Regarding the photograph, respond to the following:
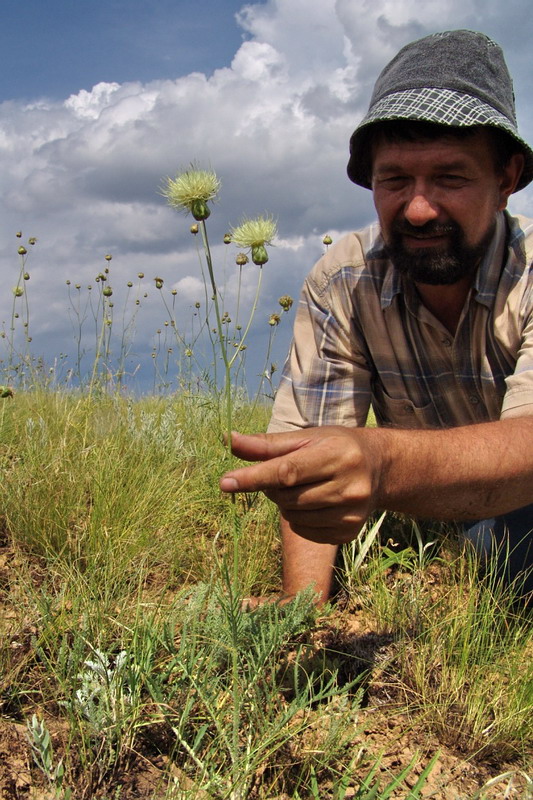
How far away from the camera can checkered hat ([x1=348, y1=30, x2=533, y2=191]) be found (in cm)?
195

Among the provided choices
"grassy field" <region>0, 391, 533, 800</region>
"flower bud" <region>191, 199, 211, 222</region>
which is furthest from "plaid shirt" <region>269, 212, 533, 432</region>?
"flower bud" <region>191, 199, 211, 222</region>

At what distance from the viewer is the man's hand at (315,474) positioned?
1146 millimetres

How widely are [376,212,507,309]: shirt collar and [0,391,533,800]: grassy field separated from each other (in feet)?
2.65

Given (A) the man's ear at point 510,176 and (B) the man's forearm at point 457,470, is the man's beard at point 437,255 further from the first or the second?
(B) the man's forearm at point 457,470

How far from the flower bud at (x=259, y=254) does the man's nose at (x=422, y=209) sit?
0.69 meters

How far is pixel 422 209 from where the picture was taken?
2.07m

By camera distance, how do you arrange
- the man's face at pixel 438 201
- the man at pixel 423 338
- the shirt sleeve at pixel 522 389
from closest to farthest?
the man at pixel 423 338
the shirt sleeve at pixel 522 389
the man's face at pixel 438 201

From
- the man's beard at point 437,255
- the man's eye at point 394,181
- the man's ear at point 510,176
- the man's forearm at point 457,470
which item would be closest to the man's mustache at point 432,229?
the man's beard at point 437,255

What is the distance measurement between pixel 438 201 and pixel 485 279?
32 cm

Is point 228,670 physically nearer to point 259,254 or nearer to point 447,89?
point 259,254

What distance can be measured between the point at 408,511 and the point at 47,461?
149cm

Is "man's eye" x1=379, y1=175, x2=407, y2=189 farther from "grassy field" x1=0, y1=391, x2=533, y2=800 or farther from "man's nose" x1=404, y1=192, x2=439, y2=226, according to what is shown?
"grassy field" x1=0, y1=391, x2=533, y2=800

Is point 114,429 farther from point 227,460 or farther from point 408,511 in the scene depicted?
point 408,511

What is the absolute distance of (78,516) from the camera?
226cm
